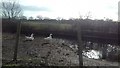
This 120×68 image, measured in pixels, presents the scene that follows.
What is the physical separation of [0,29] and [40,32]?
19.3ft

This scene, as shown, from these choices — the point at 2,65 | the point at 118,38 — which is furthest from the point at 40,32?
the point at 2,65

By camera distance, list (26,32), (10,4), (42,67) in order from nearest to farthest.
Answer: (42,67), (26,32), (10,4)

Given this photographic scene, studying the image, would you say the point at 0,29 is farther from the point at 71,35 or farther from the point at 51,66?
the point at 51,66

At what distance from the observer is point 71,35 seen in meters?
31.1

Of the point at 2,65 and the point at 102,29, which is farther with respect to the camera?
the point at 102,29

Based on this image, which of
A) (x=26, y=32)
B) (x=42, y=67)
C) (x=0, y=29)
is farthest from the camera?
(x=26, y=32)

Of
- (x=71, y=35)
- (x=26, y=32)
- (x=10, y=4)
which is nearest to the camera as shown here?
(x=26, y=32)

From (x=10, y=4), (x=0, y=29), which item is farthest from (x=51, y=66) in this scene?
(x=10, y=4)

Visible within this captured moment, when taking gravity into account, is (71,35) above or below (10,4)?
below

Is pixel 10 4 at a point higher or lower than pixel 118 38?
higher

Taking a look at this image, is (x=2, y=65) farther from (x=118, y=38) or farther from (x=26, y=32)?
(x=118, y=38)

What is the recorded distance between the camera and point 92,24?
1209 inches

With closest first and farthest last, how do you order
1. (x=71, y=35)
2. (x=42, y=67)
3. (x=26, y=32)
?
(x=42, y=67) → (x=26, y=32) → (x=71, y=35)

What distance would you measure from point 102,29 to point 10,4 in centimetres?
3410
